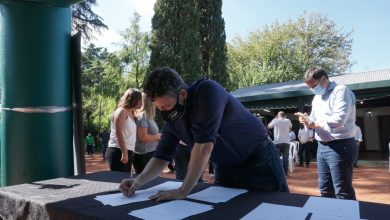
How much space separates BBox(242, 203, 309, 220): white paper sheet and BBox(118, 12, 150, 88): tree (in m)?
18.6

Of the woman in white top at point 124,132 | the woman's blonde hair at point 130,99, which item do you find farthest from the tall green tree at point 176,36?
the woman's blonde hair at point 130,99

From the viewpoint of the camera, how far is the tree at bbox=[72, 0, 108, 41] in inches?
632

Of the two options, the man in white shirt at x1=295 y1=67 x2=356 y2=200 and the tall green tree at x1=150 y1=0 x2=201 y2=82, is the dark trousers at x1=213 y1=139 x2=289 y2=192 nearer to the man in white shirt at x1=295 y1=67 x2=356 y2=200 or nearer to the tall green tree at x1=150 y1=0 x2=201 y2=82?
the man in white shirt at x1=295 y1=67 x2=356 y2=200

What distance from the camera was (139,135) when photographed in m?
3.87

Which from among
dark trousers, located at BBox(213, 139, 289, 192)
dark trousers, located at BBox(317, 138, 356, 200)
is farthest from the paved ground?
dark trousers, located at BBox(213, 139, 289, 192)

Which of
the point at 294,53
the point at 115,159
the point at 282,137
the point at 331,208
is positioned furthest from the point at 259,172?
the point at 294,53

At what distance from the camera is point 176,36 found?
15.2 metres

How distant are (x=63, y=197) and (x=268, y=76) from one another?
30.6m

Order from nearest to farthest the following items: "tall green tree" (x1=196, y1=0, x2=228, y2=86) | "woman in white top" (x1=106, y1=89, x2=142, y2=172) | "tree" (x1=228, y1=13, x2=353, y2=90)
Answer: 1. "woman in white top" (x1=106, y1=89, x2=142, y2=172)
2. "tall green tree" (x1=196, y1=0, x2=228, y2=86)
3. "tree" (x1=228, y1=13, x2=353, y2=90)

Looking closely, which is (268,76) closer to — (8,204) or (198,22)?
(198,22)

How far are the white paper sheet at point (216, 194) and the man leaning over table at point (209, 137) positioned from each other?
0.27 ft

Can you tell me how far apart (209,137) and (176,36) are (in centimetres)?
1399

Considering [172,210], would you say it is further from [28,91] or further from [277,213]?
[28,91]

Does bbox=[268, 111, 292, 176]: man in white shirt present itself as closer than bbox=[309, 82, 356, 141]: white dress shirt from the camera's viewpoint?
No
